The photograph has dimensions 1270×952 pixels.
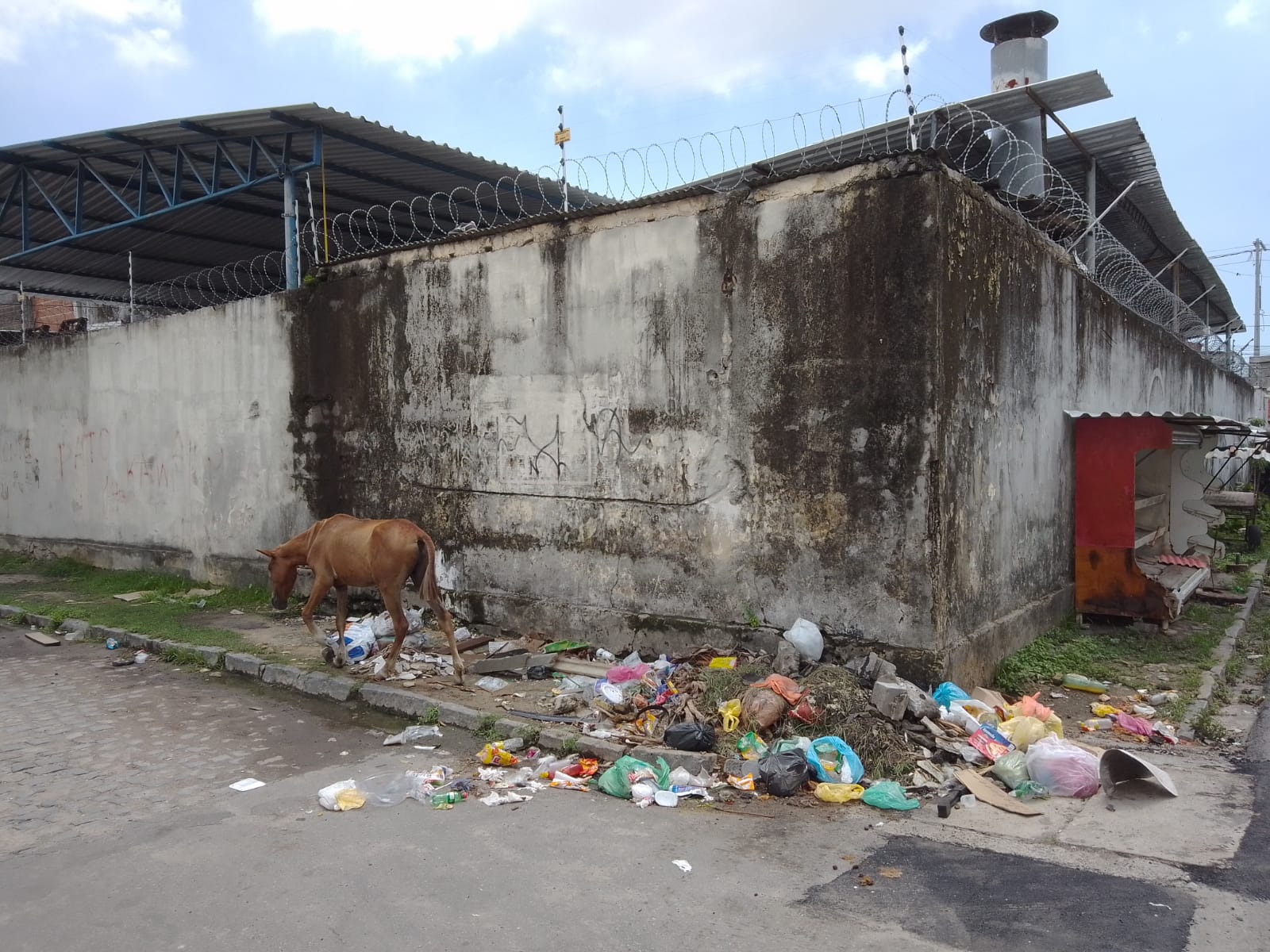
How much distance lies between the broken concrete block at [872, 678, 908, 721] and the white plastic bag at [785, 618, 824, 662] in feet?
2.38

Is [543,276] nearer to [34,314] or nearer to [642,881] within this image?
[642,881]

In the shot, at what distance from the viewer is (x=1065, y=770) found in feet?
16.1

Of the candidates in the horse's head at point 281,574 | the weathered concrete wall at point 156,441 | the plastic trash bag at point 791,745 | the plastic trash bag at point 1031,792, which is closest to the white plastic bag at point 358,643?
the horse's head at point 281,574

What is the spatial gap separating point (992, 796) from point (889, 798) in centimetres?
58

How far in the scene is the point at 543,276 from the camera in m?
7.99

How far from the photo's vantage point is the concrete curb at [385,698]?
545 centimetres

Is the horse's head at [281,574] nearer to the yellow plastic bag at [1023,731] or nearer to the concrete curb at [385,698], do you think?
the concrete curb at [385,698]

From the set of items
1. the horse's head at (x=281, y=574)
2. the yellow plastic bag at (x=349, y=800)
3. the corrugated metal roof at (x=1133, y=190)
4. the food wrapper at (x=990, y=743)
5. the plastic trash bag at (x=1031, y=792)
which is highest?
the corrugated metal roof at (x=1133, y=190)

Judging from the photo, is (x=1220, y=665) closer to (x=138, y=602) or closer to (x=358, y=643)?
(x=358, y=643)

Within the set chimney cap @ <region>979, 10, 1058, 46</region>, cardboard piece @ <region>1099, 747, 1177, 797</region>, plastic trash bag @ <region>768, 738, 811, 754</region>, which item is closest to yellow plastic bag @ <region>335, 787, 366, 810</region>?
plastic trash bag @ <region>768, 738, 811, 754</region>

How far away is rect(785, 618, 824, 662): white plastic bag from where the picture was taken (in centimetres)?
630

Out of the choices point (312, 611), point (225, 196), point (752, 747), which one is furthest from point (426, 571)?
point (225, 196)

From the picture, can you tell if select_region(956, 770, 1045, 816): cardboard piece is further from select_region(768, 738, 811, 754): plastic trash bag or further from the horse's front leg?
the horse's front leg

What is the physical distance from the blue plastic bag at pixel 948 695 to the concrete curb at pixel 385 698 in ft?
5.41
